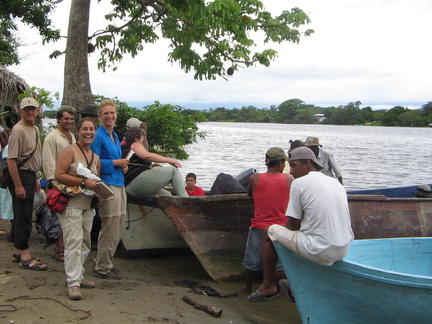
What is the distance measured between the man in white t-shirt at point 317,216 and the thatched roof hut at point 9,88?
9.72 meters

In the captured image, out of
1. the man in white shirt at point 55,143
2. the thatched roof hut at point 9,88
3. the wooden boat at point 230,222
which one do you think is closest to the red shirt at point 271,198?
the wooden boat at point 230,222

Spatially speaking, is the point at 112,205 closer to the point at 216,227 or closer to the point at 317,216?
the point at 216,227

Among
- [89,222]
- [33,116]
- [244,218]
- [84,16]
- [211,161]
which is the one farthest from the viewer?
[211,161]

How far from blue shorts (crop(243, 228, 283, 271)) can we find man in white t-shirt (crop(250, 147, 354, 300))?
125 centimetres

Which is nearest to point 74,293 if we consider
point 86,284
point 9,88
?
point 86,284

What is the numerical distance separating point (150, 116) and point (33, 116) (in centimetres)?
830

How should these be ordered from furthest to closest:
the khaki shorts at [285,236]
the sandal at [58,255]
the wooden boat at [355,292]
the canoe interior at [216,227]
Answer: the canoe interior at [216,227], the sandal at [58,255], the khaki shorts at [285,236], the wooden boat at [355,292]

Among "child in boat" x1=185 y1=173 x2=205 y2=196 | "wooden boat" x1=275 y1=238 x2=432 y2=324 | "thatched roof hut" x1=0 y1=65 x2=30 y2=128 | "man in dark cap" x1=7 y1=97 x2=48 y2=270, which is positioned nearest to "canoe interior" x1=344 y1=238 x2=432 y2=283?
"wooden boat" x1=275 y1=238 x2=432 y2=324

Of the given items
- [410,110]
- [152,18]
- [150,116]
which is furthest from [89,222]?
[410,110]

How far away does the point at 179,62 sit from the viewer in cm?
971

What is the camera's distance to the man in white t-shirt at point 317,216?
4.27 metres

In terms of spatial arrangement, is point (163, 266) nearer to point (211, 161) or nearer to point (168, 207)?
point (168, 207)

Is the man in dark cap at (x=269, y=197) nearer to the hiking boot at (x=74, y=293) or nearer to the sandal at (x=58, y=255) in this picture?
the hiking boot at (x=74, y=293)

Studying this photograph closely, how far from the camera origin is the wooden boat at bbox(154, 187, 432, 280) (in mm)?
6262
